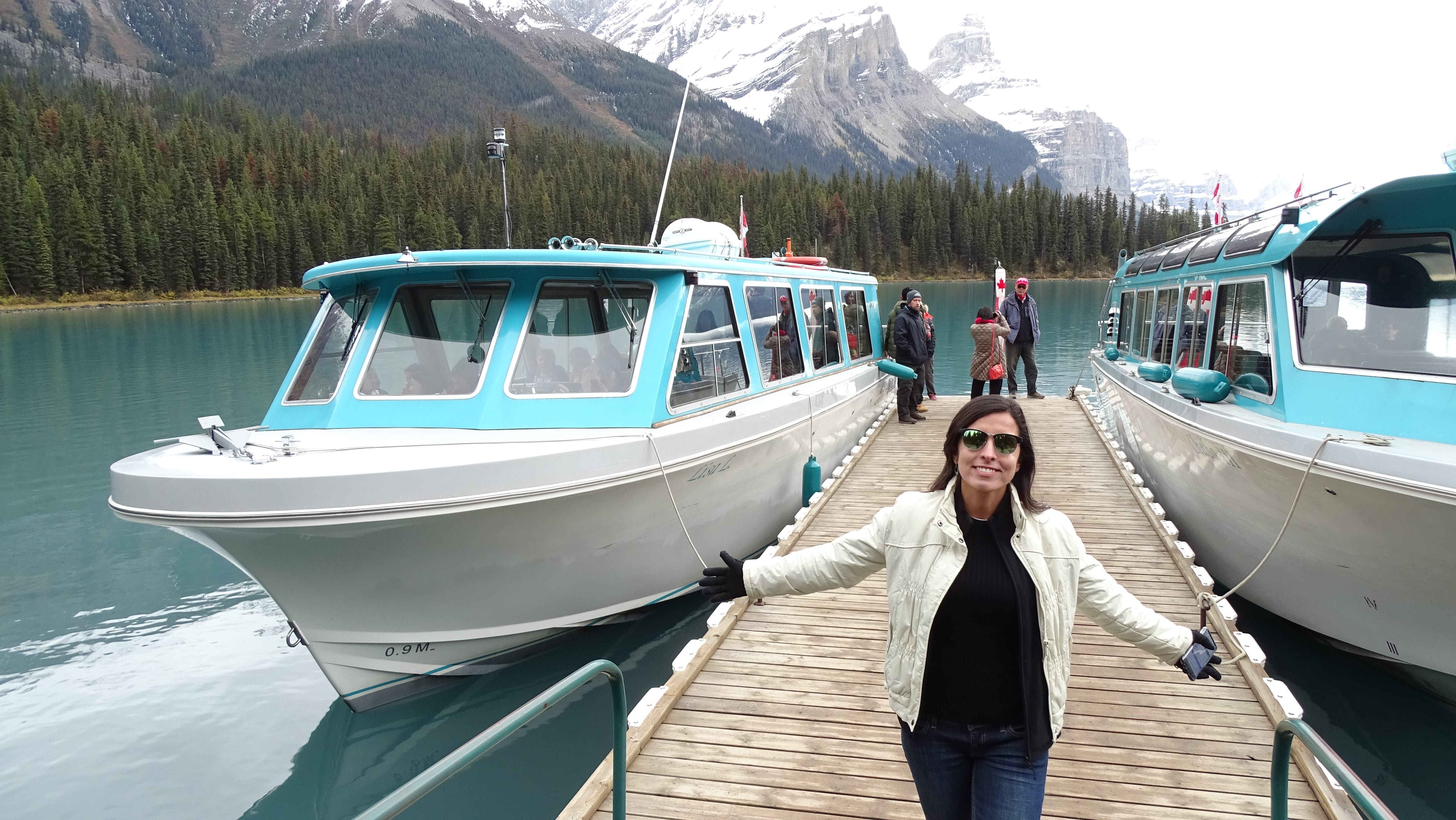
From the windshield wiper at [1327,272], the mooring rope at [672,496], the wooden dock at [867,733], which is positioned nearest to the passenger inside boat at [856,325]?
the mooring rope at [672,496]

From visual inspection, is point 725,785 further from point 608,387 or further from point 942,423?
point 942,423

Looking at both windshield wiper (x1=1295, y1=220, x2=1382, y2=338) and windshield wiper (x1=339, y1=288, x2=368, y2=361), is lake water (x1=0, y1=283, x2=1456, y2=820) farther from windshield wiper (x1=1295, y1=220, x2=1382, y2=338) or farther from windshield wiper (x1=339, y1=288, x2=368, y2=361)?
windshield wiper (x1=339, y1=288, x2=368, y2=361)

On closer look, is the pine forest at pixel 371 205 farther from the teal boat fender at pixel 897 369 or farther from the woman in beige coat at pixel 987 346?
the teal boat fender at pixel 897 369

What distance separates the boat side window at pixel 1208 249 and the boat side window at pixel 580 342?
5790 millimetres

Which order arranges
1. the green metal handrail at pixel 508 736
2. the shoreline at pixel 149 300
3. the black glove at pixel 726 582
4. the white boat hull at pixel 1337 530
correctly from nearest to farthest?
1. the green metal handrail at pixel 508 736
2. the black glove at pixel 726 582
3. the white boat hull at pixel 1337 530
4. the shoreline at pixel 149 300

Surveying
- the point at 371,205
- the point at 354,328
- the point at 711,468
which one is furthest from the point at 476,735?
the point at 371,205

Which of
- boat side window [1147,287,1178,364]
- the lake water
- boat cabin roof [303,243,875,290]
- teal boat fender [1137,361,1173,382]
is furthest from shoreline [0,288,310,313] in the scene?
teal boat fender [1137,361,1173,382]

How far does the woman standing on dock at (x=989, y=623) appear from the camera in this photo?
7.32ft

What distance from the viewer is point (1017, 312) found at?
1498cm

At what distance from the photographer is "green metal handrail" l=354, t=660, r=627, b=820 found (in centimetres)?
180

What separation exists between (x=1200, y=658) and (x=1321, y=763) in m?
0.40

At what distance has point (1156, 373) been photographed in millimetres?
8609

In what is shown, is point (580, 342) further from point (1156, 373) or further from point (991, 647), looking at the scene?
point (1156, 373)

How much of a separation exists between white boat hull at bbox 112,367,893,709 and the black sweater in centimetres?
353
